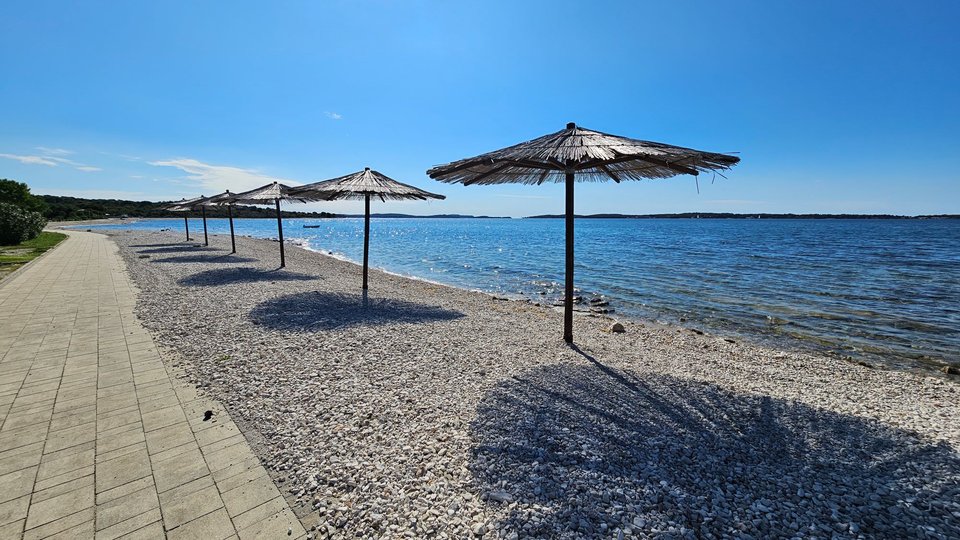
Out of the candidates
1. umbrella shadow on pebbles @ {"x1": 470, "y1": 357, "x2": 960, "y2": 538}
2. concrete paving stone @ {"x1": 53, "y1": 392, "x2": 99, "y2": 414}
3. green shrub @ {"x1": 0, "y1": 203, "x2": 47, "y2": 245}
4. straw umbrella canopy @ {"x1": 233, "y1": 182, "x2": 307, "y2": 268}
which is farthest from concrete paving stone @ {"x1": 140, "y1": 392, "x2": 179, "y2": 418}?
green shrub @ {"x1": 0, "y1": 203, "x2": 47, "y2": 245}

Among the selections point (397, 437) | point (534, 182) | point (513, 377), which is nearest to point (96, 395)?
point (397, 437)

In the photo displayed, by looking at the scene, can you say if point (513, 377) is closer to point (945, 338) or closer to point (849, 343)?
point (849, 343)

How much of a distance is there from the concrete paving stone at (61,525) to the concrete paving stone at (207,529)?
0.63 meters

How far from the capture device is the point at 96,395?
4188mm

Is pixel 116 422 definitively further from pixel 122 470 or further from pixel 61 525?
pixel 61 525

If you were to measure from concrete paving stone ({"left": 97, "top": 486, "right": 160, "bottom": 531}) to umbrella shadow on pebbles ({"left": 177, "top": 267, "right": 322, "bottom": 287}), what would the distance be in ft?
33.7

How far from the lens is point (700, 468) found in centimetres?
309

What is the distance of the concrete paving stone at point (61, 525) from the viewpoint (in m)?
2.36

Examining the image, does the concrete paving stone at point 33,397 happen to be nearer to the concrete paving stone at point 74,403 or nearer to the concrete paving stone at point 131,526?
the concrete paving stone at point 74,403

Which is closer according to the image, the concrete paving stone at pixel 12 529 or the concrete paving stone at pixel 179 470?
the concrete paving stone at pixel 12 529

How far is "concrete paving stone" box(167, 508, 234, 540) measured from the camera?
2.38m

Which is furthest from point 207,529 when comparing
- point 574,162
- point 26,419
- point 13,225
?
point 13,225

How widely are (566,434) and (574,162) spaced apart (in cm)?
345

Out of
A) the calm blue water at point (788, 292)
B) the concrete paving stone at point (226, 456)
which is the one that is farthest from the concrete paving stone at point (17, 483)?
the calm blue water at point (788, 292)
